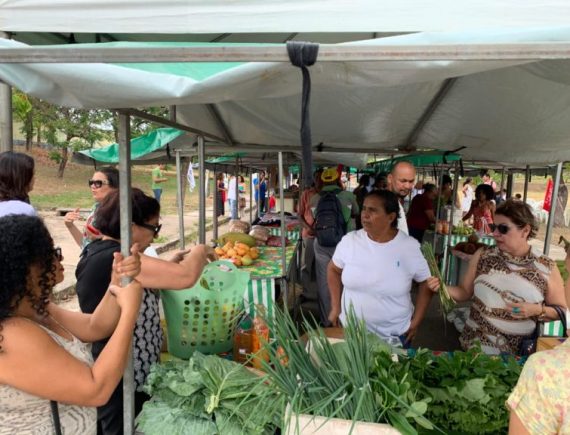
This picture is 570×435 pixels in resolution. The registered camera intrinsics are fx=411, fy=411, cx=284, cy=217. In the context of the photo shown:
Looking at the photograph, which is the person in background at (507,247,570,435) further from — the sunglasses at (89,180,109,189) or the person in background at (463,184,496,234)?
the person in background at (463,184,496,234)

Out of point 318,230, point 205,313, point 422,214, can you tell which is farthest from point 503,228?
point 422,214

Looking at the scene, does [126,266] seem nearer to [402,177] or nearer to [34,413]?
[34,413]

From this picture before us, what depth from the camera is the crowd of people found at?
1.09 meters

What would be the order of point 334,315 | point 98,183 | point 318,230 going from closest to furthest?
point 334,315, point 98,183, point 318,230

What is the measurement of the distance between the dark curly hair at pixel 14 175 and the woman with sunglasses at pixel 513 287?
2776 mm

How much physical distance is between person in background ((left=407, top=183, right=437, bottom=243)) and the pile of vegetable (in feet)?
21.0

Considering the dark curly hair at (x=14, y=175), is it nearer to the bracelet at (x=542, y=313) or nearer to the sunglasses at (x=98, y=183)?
the sunglasses at (x=98, y=183)

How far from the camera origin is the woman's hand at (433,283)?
2463 millimetres

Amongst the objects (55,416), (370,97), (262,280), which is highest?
(370,97)

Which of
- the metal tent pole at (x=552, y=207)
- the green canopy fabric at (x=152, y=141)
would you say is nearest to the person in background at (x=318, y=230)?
the green canopy fabric at (x=152, y=141)

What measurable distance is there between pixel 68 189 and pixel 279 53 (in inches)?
995

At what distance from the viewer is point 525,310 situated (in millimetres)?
2221

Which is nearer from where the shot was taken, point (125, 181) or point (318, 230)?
point (125, 181)

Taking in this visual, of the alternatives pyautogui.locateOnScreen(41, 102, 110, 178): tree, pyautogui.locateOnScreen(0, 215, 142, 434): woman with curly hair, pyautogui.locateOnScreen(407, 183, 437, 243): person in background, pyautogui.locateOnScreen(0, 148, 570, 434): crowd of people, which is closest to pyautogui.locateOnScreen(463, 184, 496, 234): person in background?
pyautogui.locateOnScreen(407, 183, 437, 243): person in background
